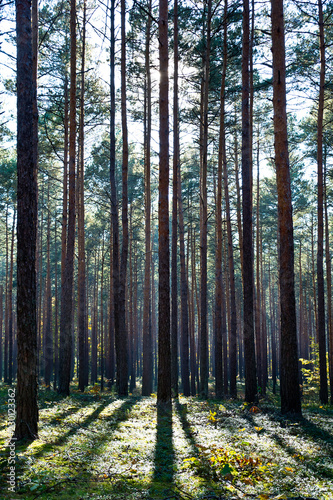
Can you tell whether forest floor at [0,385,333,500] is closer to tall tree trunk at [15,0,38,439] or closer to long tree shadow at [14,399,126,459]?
long tree shadow at [14,399,126,459]

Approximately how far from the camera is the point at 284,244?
7859 millimetres

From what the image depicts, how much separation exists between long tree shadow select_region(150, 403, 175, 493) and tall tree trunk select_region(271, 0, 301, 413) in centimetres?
253

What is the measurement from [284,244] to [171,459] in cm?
476

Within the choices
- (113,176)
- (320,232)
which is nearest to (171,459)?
(113,176)

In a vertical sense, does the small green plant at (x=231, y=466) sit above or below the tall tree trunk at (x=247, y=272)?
below

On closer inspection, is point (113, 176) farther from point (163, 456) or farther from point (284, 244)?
point (163, 456)

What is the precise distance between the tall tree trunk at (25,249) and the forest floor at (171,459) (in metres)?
0.49

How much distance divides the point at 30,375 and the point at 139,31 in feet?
48.4

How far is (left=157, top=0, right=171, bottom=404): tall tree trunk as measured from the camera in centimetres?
821

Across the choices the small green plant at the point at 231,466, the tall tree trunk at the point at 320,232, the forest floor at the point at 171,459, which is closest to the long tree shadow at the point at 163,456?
the forest floor at the point at 171,459

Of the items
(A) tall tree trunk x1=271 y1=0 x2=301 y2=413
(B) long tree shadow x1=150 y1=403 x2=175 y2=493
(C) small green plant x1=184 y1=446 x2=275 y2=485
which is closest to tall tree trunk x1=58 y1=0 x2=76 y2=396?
(B) long tree shadow x1=150 y1=403 x2=175 y2=493

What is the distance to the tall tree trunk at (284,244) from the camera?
756 cm

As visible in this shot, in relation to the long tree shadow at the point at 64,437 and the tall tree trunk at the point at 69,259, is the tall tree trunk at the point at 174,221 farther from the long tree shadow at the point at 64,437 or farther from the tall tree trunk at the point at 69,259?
the long tree shadow at the point at 64,437

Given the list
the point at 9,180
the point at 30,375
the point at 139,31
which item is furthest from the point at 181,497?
the point at 9,180
